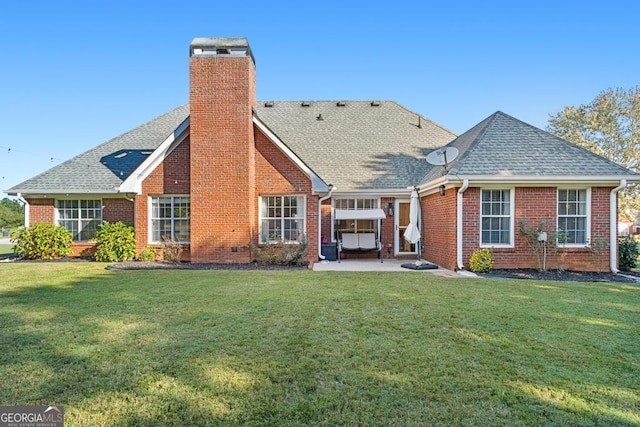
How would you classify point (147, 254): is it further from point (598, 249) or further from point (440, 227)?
point (598, 249)

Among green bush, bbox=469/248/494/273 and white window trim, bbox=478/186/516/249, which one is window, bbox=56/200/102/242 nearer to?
green bush, bbox=469/248/494/273

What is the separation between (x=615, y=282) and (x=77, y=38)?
67.3ft

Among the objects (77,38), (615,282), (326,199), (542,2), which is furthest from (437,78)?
(77,38)

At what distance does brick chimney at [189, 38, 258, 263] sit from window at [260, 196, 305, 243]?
1.01m

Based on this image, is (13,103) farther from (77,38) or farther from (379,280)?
(379,280)

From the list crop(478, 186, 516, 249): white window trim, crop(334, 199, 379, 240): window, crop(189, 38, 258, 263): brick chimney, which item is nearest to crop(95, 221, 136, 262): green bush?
crop(189, 38, 258, 263): brick chimney

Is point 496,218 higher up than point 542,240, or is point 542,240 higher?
point 496,218

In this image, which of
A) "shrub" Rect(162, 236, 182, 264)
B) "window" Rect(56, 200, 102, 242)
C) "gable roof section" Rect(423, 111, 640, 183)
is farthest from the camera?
Result: "window" Rect(56, 200, 102, 242)

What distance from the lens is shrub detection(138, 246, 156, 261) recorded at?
1261 centimetres

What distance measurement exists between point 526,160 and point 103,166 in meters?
16.0

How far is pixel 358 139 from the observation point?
17.3 m

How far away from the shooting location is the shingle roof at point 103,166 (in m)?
14.0

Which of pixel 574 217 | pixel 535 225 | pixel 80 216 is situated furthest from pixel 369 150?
pixel 80 216

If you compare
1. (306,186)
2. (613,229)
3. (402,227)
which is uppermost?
(306,186)
